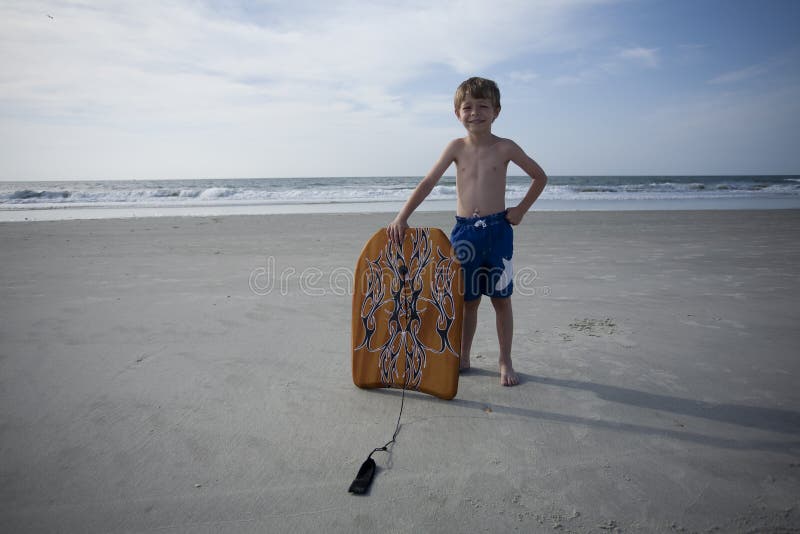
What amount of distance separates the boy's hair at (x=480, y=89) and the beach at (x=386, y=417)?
1635 mm

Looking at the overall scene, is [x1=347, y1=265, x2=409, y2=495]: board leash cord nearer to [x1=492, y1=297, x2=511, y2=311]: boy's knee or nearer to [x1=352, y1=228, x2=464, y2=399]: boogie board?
[x1=352, y1=228, x2=464, y2=399]: boogie board

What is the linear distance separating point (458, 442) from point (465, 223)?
4.03 feet

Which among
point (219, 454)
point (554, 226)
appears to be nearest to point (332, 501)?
point (219, 454)

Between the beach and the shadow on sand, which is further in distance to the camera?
the shadow on sand

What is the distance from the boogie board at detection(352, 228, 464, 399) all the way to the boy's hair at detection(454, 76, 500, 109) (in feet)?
2.59

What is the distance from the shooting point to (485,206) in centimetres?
258

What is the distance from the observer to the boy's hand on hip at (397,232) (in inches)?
99.2

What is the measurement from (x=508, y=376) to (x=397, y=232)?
1.05 metres

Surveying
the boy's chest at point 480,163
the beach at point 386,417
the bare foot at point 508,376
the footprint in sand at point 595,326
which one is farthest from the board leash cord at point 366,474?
the footprint in sand at point 595,326

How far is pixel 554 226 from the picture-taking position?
32.3 feet

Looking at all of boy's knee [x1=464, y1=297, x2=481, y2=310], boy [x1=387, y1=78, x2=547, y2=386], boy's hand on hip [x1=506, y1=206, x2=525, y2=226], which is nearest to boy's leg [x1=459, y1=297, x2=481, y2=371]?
boy's knee [x1=464, y1=297, x2=481, y2=310]

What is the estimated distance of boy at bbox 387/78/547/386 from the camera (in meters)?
2.53

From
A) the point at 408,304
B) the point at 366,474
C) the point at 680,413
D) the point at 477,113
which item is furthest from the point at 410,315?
the point at 680,413

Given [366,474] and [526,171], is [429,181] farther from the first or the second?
[366,474]
